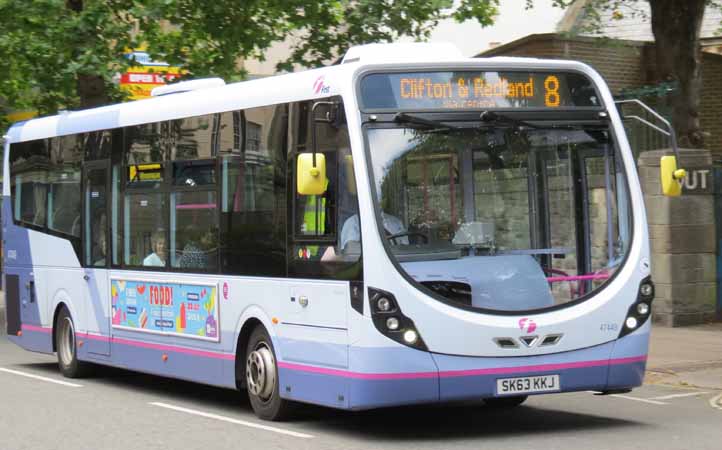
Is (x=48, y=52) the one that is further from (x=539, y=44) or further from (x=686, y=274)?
(x=686, y=274)

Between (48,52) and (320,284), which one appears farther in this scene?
(48,52)

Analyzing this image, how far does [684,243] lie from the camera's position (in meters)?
18.8

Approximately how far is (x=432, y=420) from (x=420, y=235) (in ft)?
6.57

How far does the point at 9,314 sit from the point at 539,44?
500 inches

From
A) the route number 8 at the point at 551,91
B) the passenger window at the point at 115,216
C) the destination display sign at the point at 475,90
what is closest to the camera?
the destination display sign at the point at 475,90

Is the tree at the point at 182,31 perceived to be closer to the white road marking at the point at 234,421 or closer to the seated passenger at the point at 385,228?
the white road marking at the point at 234,421

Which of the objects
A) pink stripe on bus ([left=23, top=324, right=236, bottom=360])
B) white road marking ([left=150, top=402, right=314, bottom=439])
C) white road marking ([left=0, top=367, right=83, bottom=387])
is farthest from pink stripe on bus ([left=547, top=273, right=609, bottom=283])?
white road marking ([left=0, top=367, right=83, bottom=387])

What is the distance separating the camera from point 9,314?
17.6 m

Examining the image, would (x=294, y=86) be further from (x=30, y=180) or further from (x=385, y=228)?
(x=30, y=180)

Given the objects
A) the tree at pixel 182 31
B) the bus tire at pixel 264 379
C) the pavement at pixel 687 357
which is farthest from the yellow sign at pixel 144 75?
the bus tire at pixel 264 379

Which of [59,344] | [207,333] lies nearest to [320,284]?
[207,333]

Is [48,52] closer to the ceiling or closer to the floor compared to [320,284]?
closer to the ceiling

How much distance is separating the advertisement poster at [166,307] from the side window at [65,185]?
1.60 meters

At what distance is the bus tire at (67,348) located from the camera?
15828 millimetres
